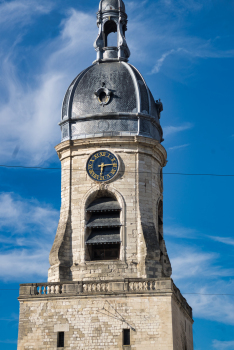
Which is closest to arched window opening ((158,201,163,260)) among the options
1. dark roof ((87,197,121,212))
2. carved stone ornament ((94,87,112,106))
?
dark roof ((87,197,121,212))

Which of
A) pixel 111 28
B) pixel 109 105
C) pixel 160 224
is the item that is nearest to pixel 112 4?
pixel 111 28

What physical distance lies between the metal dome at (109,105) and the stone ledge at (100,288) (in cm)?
931

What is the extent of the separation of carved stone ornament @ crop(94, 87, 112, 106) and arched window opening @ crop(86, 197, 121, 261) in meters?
5.97

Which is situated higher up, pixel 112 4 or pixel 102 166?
pixel 112 4

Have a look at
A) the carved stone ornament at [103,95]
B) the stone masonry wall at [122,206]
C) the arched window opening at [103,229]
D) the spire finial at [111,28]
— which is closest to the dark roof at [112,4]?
the spire finial at [111,28]

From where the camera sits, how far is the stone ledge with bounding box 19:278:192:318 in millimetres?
41344

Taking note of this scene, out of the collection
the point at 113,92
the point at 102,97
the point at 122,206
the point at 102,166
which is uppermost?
the point at 113,92

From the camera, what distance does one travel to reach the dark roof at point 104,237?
44.3m

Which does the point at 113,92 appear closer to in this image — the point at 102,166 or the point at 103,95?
the point at 103,95

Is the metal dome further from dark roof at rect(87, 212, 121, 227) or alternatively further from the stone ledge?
the stone ledge

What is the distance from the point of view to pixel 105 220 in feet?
148

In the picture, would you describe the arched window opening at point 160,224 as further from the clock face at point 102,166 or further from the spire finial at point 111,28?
the spire finial at point 111,28

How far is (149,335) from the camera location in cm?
4050

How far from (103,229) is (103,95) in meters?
8.32
